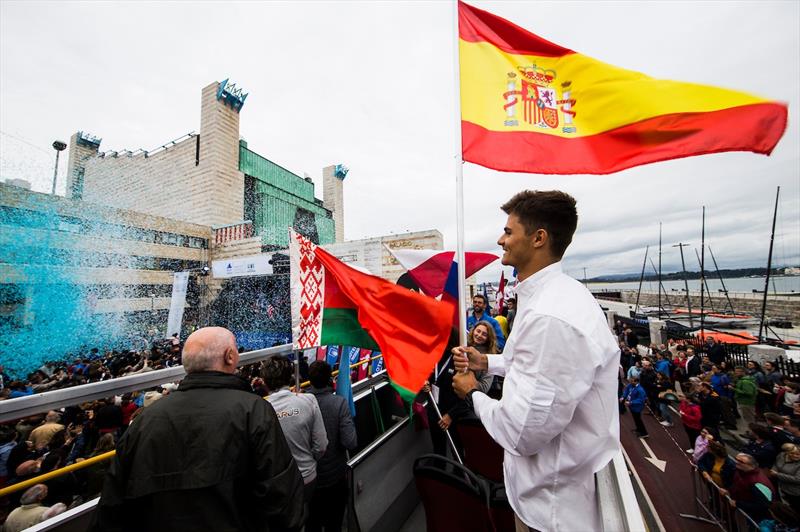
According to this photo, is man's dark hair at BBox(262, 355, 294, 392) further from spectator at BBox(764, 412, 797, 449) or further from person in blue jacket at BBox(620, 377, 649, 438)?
person in blue jacket at BBox(620, 377, 649, 438)

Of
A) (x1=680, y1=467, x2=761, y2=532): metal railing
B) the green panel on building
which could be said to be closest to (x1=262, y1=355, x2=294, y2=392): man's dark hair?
(x1=680, y1=467, x2=761, y2=532): metal railing

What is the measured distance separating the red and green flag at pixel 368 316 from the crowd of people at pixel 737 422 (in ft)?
15.4

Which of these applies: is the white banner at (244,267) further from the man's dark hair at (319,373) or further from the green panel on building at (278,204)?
the man's dark hair at (319,373)

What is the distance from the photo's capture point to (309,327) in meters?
3.09

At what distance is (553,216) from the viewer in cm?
158

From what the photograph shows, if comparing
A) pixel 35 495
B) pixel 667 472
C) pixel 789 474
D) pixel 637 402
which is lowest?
pixel 667 472

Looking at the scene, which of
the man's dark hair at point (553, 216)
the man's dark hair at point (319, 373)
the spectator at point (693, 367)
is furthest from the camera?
the spectator at point (693, 367)

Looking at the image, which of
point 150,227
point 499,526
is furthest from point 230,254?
point 499,526

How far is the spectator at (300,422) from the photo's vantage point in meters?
2.47

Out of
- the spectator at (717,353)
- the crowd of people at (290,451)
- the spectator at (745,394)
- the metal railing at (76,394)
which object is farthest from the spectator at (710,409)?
the metal railing at (76,394)

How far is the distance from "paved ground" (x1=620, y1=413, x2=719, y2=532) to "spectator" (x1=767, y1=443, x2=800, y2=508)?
46.3 inches

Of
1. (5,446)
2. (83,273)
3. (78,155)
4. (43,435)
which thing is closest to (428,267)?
(43,435)

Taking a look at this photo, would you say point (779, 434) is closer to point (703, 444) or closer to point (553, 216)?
point (703, 444)

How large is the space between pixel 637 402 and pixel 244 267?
2116 cm
